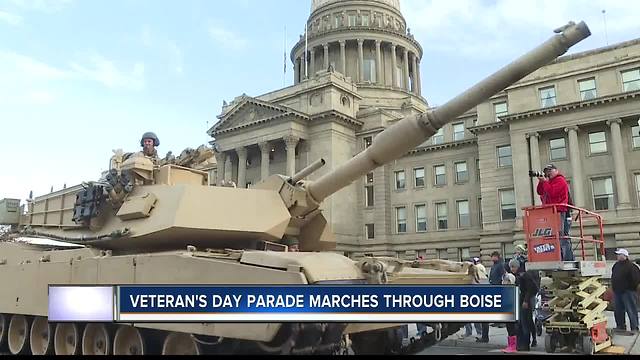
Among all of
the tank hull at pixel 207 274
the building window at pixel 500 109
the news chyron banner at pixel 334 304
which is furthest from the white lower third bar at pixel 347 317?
the building window at pixel 500 109

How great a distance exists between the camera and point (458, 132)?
4344 centimetres

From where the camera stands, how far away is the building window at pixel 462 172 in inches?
1668

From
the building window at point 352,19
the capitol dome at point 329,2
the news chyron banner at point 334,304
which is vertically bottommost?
the news chyron banner at point 334,304

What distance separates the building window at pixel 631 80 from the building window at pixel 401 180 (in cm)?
1681

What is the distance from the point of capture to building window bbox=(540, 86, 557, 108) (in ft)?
118

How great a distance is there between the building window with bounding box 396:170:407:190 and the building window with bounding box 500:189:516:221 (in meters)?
8.60

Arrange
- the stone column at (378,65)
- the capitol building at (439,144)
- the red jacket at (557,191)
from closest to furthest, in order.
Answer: the red jacket at (557,191) < the capitol building at (439,144) < the stone column at (378,65)

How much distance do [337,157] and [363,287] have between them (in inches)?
1520

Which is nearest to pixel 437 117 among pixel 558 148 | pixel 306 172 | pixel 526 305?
pixel 306 172

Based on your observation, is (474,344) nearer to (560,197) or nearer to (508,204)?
(560,197)

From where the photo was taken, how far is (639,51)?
33.9m

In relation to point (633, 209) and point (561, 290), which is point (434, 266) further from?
point (633, 209)

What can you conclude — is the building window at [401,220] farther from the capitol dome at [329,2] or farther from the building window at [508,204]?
the capitol dome at [329,2]
